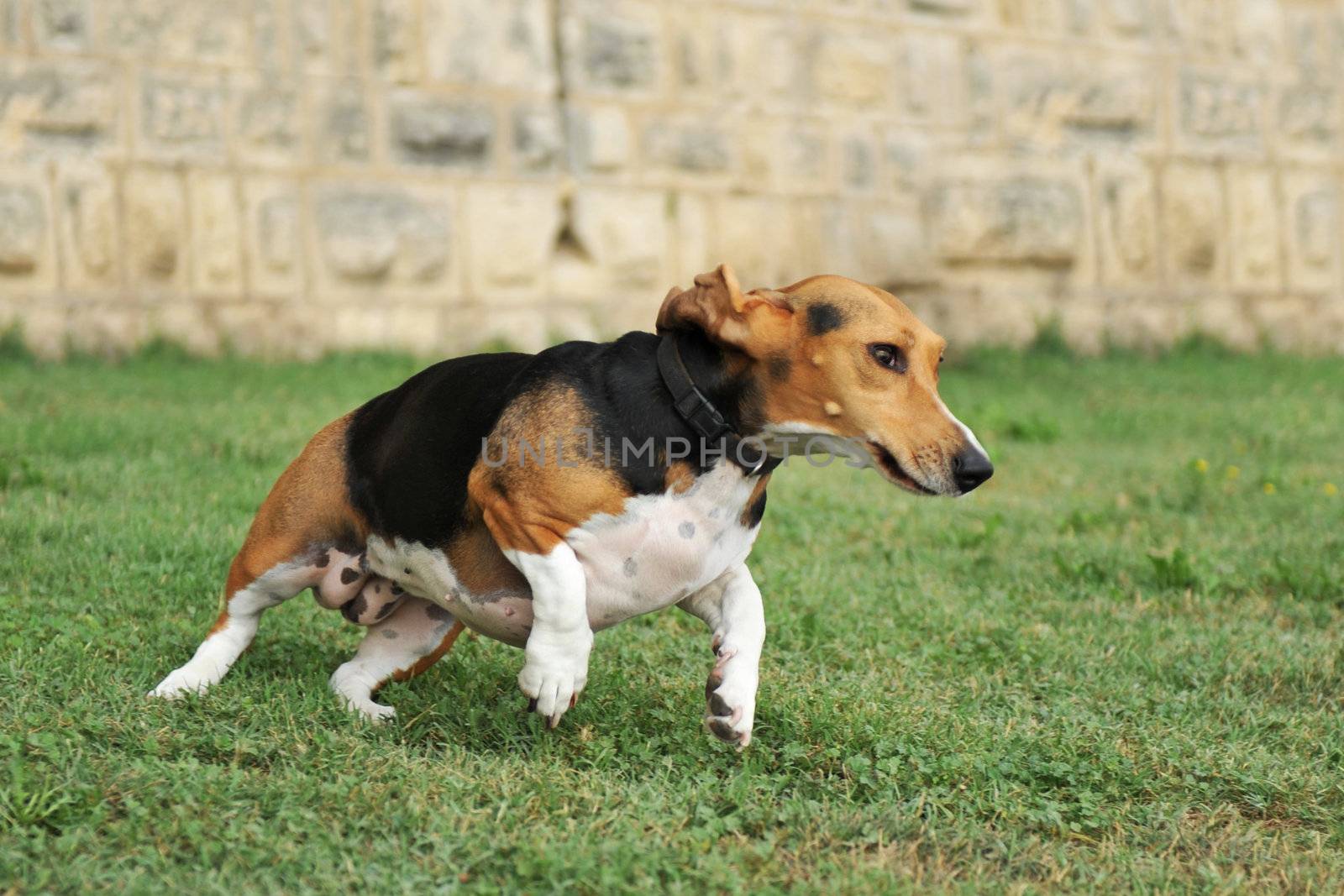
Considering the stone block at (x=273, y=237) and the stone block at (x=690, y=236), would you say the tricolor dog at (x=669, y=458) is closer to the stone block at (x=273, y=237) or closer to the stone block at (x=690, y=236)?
the stone block at (x=273, y=237)

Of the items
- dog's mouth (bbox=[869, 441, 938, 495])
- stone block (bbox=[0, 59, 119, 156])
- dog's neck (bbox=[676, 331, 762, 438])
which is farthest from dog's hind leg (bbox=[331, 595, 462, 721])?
stone block (bbox=[0, 59, 119, 156])

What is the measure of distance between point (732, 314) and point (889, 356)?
33cm

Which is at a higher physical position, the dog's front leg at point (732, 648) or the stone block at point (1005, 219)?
the stone block at point (1005, 219)

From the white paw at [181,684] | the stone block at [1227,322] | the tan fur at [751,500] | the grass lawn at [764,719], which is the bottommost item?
the stone block at [1227,322]

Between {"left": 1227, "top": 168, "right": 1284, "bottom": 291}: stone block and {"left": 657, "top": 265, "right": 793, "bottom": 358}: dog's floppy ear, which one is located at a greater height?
{"left": 657, "top": 265, "right": 793, "bottom": 358}: dog's floppy ear

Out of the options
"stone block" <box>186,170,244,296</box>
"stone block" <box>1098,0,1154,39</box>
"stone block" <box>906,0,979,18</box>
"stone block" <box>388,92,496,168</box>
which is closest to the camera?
"stone block" <box>186,170,244,296</box>

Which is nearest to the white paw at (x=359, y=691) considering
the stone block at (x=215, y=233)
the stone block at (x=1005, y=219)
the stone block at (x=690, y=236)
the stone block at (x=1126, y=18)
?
the stone block at (x=215, y=233)

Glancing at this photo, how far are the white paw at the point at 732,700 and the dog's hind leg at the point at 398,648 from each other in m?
0.88

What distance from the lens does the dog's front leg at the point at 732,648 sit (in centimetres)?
317

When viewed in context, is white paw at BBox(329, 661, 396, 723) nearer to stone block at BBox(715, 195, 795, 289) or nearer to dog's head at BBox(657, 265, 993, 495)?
dog's head at BBox(657, 265, 993, 495)

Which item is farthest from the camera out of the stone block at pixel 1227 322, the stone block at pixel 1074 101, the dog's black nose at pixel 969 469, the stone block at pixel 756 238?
the stone block at pixel 1227 322

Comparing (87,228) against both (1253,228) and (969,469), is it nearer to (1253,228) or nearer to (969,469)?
(969,469)

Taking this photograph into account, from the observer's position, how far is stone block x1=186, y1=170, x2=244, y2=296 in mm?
8258

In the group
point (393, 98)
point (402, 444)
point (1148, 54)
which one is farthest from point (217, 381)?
point (1148, 54)
